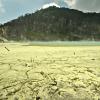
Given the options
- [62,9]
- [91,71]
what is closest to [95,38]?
[62,9]

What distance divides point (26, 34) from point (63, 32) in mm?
20556

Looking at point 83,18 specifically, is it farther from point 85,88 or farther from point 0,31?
point 85,88

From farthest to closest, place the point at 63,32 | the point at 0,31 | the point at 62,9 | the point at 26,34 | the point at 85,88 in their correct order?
the point at 62,9 → the point at 63,32 → the point at 26,34 → the point at 0,31 → the point at 85,88

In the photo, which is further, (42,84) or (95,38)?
(95,38)

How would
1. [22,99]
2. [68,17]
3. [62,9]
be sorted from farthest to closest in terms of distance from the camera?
[62,9] → [68,17] → [22,99]

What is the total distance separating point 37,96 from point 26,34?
319 feet

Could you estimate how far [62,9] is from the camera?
12800cm

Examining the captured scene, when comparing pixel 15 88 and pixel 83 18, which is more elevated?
pixel 83 18

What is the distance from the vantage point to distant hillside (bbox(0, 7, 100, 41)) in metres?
99.0

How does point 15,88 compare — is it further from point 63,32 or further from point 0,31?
point 63,32

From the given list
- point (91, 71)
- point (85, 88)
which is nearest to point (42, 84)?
point (85, 88)

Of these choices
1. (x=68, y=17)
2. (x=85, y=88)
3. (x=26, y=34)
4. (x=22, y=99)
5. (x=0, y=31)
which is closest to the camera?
(x=22, y=99)

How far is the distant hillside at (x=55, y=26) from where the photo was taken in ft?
325

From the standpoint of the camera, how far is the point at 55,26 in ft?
359
